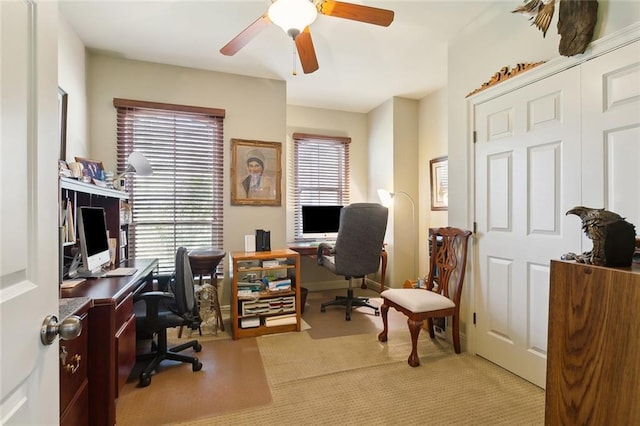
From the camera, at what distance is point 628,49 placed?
151cm

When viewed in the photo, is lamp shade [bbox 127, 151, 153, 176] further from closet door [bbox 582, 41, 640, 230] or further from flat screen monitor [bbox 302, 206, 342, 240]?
closet door [bbox 582, 41, 640, 230]

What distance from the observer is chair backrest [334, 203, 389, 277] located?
127 inches

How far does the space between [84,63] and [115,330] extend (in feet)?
8.88

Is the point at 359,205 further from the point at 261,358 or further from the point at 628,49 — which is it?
the point at 628,49

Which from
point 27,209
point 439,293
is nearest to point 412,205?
point 439,293

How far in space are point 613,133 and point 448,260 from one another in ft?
4.59

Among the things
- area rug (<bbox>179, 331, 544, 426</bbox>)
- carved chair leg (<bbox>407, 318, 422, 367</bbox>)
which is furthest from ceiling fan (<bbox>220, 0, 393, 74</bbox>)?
area rug (<bbox>179, 331, 544, 426</bbox>)

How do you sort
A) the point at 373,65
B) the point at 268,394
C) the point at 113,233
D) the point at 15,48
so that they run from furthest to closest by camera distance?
the point at 373,65, the point at 113,233, the point at 268,394, the point at 15,48

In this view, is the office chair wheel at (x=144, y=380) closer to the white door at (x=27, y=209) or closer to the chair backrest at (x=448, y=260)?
the white door at (x=27, y=209)

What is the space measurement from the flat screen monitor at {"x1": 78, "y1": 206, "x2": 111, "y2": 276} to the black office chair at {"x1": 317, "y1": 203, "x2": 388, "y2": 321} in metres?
2.13

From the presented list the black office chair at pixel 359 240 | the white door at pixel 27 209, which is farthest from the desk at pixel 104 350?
the black office chair at pixel 359 240

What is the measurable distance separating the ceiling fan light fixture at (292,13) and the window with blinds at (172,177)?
1.87m

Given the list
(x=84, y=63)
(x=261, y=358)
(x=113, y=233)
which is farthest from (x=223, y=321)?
(x=84, y=63)

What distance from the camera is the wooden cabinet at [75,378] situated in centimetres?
114
